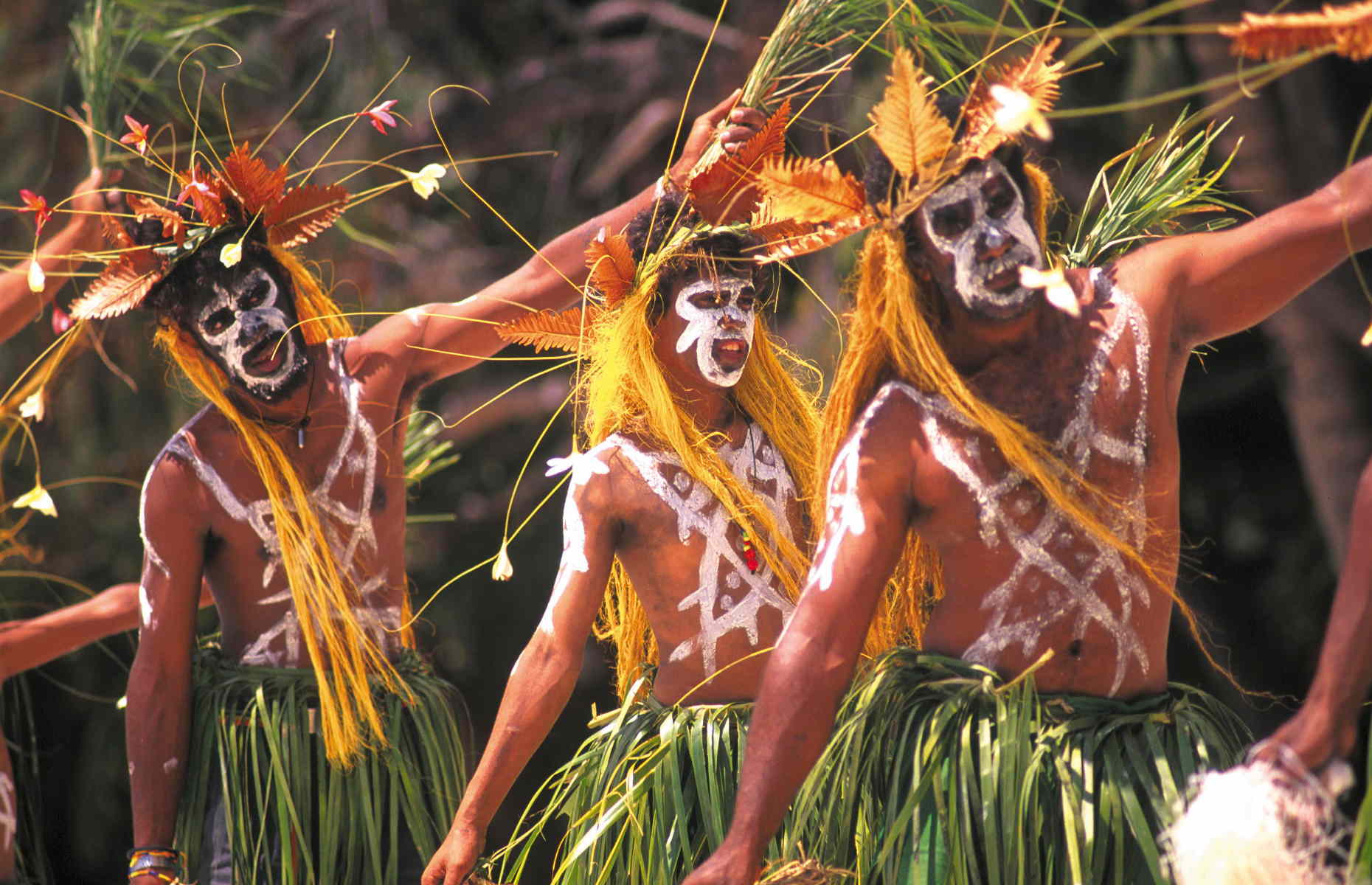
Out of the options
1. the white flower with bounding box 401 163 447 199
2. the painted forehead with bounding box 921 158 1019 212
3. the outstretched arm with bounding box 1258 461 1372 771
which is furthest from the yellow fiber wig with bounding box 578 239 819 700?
the outstretched arm with bounding box 1258 461 1372 771

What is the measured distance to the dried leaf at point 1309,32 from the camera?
1483 mm

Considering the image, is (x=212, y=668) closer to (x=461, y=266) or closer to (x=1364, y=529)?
(x=1364, y=529)

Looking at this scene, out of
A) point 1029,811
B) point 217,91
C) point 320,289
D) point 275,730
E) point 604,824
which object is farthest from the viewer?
point 217,91

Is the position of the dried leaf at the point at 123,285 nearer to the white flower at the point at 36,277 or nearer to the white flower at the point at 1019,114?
the white flower at the point at 36,277

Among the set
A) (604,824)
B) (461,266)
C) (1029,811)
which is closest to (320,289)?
(604,824)

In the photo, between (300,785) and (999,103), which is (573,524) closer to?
(300,785)

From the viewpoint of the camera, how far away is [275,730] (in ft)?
8.79

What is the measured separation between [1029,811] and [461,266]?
486 centimetres

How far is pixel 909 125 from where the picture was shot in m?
1.88

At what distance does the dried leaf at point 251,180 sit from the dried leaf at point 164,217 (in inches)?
4.3

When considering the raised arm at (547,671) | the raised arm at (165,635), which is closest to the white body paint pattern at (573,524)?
the raised arm at (547,671)

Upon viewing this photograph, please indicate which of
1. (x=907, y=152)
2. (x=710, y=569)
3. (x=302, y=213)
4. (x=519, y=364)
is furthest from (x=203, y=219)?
(x=519, y=364)

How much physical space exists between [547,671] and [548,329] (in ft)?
1.75

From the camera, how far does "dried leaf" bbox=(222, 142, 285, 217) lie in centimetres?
274
